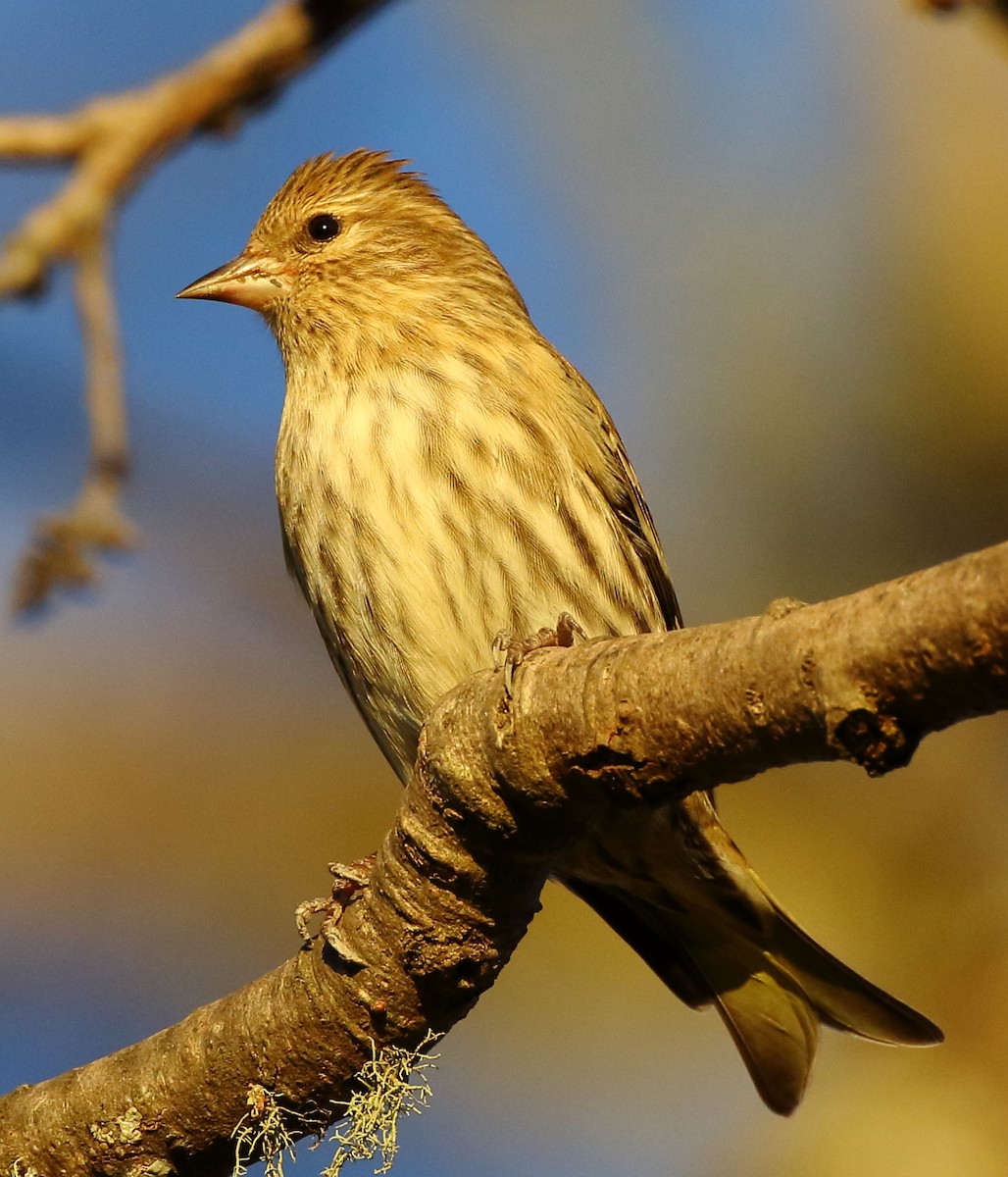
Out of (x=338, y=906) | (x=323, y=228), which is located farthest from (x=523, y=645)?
(x=323, y=228)

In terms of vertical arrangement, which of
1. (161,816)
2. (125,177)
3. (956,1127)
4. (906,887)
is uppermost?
(161,816)

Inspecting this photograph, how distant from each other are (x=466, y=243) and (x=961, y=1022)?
3.30 metres

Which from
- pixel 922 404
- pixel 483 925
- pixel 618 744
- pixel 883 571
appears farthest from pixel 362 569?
pixel 922 404

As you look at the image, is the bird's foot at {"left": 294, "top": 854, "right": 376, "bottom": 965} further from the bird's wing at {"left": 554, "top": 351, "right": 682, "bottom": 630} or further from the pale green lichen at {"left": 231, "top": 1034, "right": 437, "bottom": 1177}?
the bird's wing at {"left": 554, "top": 351, "right": 682, "bottom": 630}

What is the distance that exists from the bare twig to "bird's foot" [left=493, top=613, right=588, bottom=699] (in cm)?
72

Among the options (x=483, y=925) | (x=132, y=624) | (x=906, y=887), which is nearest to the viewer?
(x=483, y=925)

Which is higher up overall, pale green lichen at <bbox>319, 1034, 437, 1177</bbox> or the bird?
the bird

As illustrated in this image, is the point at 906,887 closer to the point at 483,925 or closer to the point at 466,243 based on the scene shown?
the point at 466,243

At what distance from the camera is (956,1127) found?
6086 millimetres

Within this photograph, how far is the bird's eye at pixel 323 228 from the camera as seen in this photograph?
5.36 meters

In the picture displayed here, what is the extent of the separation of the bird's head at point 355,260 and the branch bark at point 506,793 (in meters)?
2.09

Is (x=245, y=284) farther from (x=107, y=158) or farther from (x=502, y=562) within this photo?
(x=107, y=158)

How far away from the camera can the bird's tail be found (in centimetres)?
438

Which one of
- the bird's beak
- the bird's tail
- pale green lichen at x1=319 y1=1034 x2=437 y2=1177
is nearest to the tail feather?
the bird's tail
